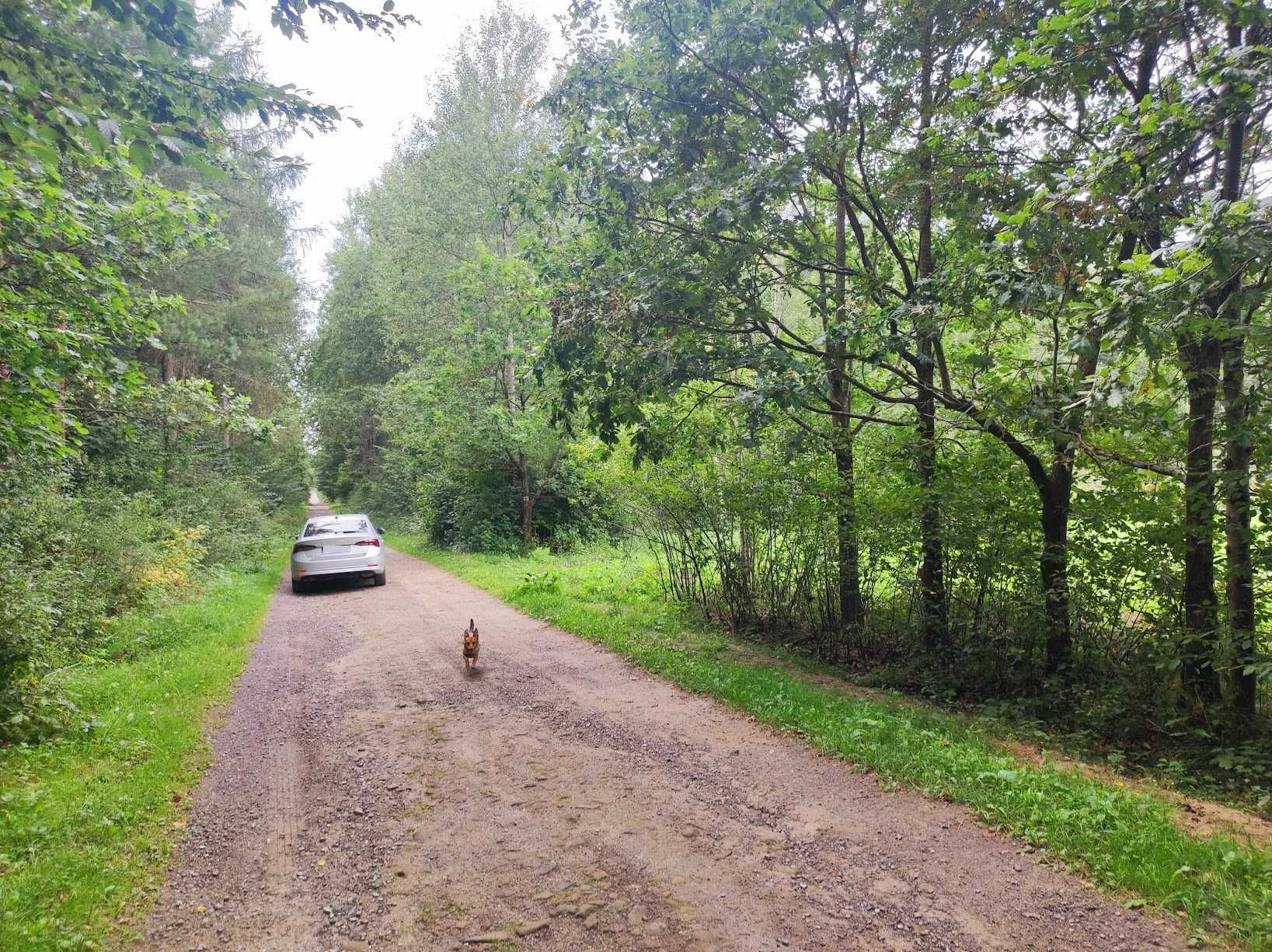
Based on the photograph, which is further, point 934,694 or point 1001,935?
point 934,694

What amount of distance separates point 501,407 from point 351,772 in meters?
13.1

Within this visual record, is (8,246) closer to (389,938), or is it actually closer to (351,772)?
(351,772)

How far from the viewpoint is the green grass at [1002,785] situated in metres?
3.01

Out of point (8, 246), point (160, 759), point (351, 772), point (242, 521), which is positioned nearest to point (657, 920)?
point (351, 772)

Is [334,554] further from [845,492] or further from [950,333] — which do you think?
[950,333]

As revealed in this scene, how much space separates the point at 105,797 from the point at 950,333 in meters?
7.66

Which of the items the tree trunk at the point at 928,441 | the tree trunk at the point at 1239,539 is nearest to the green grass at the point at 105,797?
the tree trunk at the point at 928,441

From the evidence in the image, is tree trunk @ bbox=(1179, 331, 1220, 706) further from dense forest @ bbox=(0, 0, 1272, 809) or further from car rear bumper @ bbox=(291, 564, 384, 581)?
car rear bumper @ bbox=(291, 564, 384, 581)

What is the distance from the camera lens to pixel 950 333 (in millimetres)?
6711

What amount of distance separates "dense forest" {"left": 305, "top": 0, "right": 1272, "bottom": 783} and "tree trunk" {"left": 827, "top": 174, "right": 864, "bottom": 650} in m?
0.05

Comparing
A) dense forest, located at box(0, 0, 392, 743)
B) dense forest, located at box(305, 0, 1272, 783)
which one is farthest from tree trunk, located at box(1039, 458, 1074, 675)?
dense forest, located at box(0, 0, 392, 743)

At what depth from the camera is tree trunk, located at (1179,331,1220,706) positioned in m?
4.73

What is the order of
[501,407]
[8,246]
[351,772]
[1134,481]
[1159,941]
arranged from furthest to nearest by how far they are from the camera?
[501,407] → [8,246] → [1134,481] → [351,772] → [1159,941]

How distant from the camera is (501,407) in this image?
17.0m
